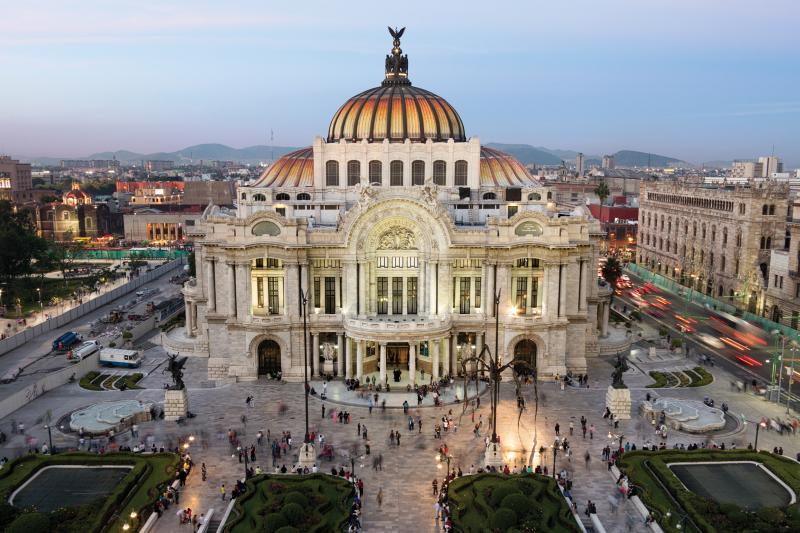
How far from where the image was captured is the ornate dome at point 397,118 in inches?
3226

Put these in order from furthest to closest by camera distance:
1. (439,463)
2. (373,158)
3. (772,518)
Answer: (373,158) → (439,463) → (772,518)

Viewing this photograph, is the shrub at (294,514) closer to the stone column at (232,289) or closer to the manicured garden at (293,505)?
the manicured garden at (293,505)

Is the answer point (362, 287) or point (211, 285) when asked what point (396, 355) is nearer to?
point (362, 287)

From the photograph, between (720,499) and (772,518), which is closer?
(772,518)

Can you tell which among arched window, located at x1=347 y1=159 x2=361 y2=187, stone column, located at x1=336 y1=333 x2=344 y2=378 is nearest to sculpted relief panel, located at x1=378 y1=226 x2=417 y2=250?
stone column, located at x1=336 y1=333 x2=344 y2=378

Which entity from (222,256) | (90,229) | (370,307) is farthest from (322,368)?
(90,229)

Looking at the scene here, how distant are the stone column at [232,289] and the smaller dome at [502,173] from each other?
32.4 meters

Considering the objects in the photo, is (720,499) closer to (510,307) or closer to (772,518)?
(772,518)

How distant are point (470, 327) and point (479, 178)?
825 inches

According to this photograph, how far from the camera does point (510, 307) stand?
69.7 meters

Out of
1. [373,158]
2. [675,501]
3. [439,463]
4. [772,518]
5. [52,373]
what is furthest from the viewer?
[373,158]

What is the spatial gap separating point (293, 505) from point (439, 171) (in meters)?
51.0

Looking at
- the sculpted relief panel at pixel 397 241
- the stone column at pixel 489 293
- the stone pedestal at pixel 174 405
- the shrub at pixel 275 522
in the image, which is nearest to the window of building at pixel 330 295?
the sculpted relief panel at pixel 397 241

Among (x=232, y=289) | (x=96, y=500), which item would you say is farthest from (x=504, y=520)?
(x=232, y=289)
